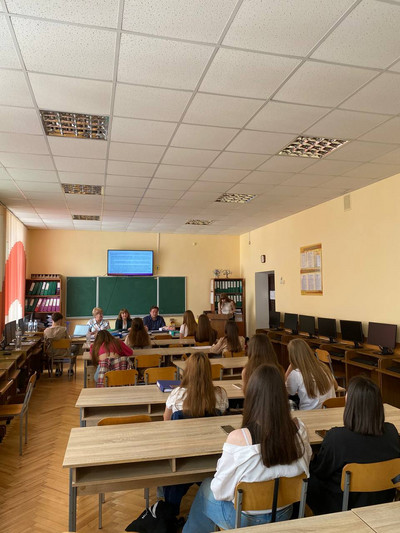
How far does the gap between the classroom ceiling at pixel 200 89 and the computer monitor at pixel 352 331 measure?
6.80 ft

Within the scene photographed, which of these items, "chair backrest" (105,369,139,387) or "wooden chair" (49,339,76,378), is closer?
"chair backrest" (105,369,139,387)

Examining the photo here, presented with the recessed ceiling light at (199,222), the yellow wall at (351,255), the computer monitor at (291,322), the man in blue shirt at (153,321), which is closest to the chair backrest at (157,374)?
the yellow wall at (351,255)

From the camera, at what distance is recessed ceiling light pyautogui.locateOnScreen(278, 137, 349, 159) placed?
4.10m

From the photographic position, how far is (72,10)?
6.94ft

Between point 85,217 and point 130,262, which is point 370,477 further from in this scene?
point 130,262

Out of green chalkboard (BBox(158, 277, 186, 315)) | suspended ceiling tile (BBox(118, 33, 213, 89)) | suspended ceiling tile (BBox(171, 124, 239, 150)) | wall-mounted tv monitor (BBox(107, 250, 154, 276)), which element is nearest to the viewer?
suspended ceiling tile (BBox(118, 33, 213, 89))

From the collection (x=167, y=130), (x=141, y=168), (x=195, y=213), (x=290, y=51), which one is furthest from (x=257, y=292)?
(x=290, y=51)

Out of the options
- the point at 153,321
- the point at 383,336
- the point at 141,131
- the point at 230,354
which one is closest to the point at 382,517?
the point at 141,131

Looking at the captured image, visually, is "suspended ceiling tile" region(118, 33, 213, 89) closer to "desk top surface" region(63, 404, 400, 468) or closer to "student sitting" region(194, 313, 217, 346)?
"desk top surface" region(63, 404, 400, 468)

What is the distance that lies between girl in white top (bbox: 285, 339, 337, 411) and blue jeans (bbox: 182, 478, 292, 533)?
1352mm

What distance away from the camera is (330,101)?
3164 millimetres

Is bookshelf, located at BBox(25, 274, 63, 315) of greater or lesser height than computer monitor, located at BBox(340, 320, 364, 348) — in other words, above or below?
above

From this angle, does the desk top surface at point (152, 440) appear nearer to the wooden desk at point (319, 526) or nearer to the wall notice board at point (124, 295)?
the wooden desk at point (319, 526)

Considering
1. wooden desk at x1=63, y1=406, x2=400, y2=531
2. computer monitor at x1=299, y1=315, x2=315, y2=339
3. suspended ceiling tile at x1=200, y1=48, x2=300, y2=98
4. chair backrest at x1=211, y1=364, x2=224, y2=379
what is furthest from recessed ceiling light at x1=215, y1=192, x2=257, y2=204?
wooden desk at x1=63, y1=406, x2=400, y2=531
